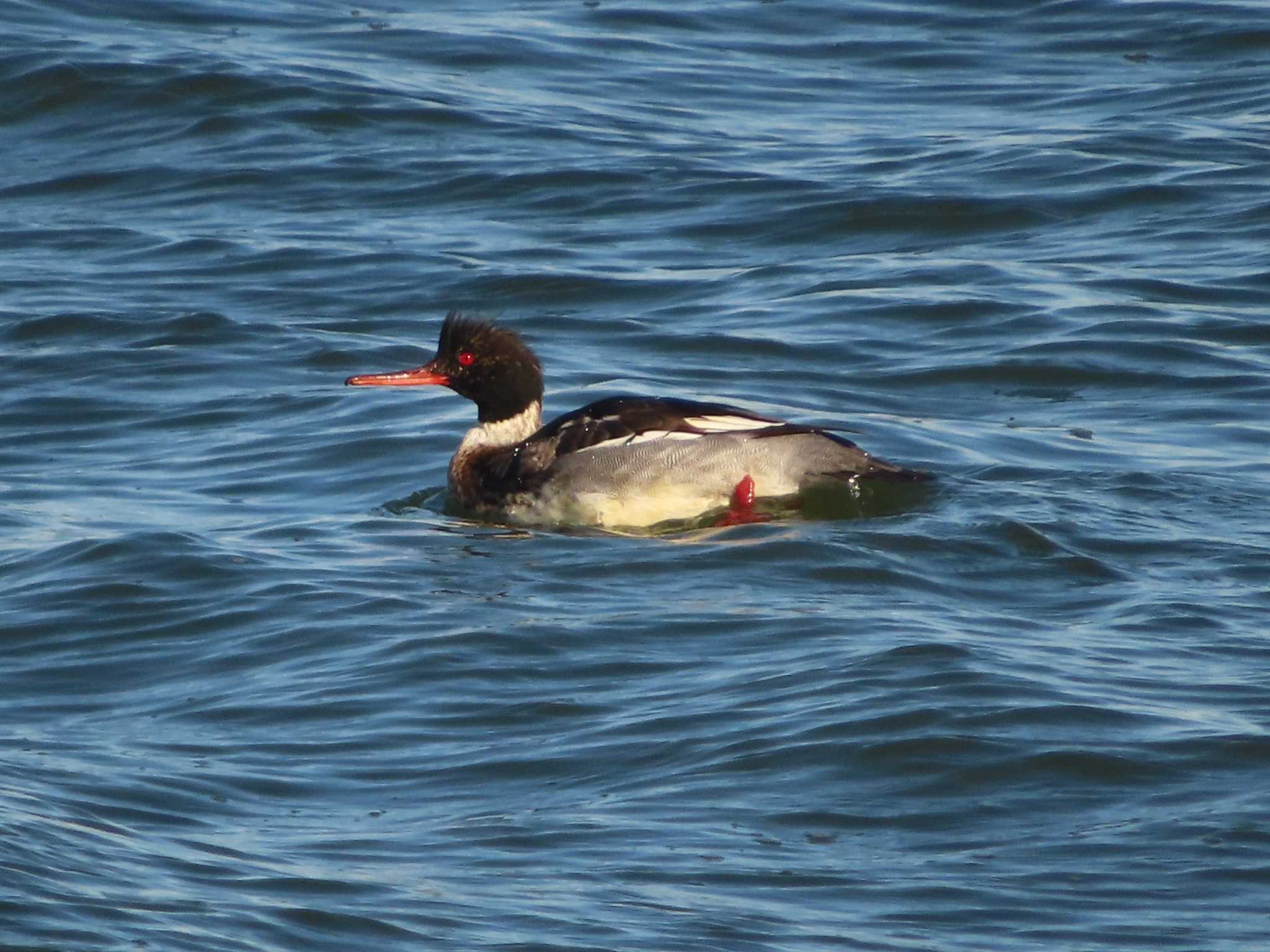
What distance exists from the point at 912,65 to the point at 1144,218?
14.0 feet

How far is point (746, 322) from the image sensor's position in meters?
13.6

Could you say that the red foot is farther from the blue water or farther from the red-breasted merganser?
the blue water

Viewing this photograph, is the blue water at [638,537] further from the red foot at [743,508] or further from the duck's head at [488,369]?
the duck's head at [488,369]

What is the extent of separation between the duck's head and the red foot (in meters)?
1.50

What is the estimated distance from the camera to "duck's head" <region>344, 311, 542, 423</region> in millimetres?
11305

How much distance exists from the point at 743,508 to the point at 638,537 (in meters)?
0.51

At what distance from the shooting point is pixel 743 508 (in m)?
10.3

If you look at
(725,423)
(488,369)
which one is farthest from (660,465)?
(488,369)

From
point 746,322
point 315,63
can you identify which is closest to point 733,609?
point 746,322

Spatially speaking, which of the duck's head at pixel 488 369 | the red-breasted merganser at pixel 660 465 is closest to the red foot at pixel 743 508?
the red-breasted merganser at pixel 660 465

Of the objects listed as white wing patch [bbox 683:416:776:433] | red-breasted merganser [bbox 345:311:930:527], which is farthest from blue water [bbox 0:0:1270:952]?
white wing patch [bbox 683:416:776:433]

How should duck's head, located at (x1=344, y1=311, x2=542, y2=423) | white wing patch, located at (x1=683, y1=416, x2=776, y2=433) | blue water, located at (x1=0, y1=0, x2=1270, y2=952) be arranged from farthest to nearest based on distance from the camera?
duck's head, located at (x1=344, y1=311, x2=542, y2=423) → white wing patch, located at (x1=683, y1=416, x2=776, y2=433) → blue water, located at (x1=0, y1=0, x2=1270, y2=952)

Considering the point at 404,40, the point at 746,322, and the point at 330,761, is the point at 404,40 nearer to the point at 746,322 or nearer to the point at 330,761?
the point at 746,322

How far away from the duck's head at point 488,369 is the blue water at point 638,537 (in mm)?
522
